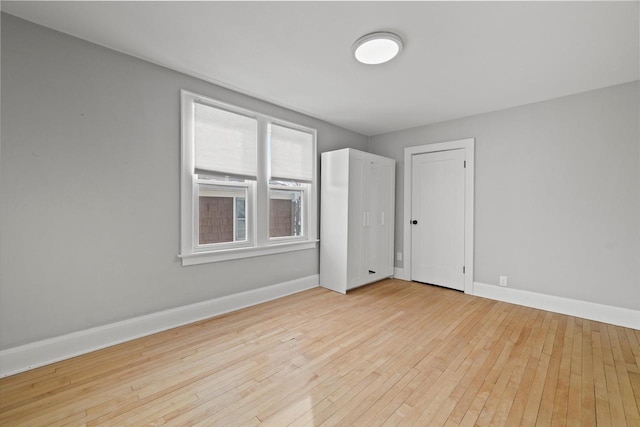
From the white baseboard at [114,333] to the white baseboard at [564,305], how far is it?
3.00 metres

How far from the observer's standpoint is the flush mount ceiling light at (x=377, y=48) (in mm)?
2080

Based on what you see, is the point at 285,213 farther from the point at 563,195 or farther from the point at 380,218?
the point at 563,195

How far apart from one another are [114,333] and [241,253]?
1327 millimetres

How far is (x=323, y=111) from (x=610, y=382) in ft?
12.5

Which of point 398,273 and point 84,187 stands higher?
point 84,187

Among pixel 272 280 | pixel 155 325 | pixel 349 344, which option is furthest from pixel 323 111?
pixel 155 325

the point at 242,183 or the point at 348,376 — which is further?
the point at 242,183

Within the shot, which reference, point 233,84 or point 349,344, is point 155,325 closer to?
point 349,344

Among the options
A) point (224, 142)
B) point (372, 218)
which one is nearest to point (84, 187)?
point (224, 142)

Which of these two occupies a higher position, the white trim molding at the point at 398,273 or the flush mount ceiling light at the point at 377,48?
the flush mount ceiling light at the point at 377,48

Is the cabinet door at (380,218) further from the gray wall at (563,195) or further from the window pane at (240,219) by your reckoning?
the window pane at (240,219)

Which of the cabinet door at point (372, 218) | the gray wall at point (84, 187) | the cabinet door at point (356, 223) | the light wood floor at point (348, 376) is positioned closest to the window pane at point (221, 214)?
the gray wall at point (84, 187)

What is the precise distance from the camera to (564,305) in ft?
10.3

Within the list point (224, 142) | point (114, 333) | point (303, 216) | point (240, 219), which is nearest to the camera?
point (114, 333)
